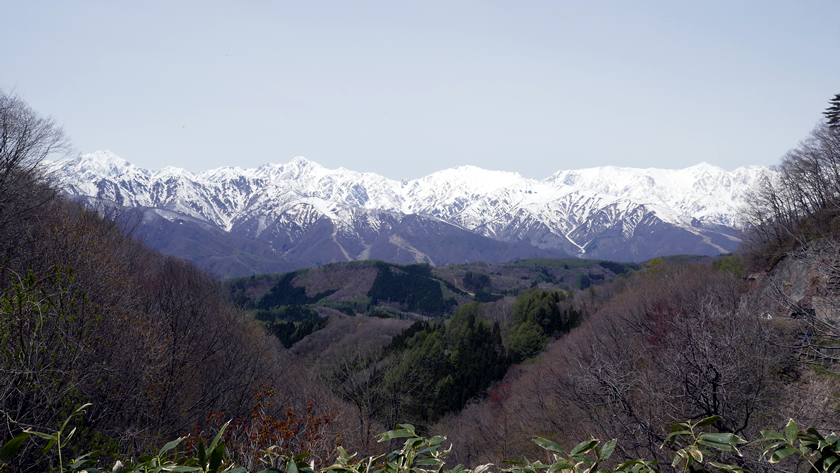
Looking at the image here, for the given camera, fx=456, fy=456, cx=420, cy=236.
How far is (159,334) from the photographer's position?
2520 cm

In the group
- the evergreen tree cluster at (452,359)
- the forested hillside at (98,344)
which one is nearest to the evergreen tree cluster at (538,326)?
the evergreen tree cluster at (452,359)

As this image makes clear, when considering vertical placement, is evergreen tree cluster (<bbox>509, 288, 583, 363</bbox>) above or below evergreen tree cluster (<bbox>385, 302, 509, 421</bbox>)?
above

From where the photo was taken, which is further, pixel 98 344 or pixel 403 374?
pixel 403 374

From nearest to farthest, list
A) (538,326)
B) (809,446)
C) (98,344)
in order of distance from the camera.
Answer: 1. (809,446)
2. (98,344)
3. (538,326)

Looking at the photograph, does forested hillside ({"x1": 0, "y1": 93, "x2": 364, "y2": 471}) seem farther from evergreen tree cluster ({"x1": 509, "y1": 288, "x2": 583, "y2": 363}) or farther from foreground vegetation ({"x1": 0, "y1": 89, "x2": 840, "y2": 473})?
evergreen tree cluster ({"x1": 509, "y1": 288, "x2": 583, "y2": 363})

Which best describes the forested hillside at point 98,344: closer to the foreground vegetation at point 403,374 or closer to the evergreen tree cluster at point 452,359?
the foreground vegetation at point 403,374

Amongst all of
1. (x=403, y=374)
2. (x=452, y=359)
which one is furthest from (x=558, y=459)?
(x=452, y=359)

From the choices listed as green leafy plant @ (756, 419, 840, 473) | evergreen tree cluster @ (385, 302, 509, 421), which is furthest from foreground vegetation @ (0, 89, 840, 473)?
evergreen tree cluster @ (385, 302, 509, 421)

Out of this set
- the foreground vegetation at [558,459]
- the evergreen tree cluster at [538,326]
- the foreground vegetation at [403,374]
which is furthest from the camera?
the evergreen tree cluster at [538,326]

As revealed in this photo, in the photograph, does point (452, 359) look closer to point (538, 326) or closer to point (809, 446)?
point (538, 326)

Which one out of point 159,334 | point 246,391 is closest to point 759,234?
point 246,391

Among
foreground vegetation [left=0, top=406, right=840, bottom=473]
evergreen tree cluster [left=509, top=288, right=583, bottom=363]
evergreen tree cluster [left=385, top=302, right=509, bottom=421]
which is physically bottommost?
evergreen tree cluster [left=385, top=302, right=509, bottom=421]

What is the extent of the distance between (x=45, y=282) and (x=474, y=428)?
3812 cm

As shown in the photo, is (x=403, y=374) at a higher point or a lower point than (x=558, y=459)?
lower
